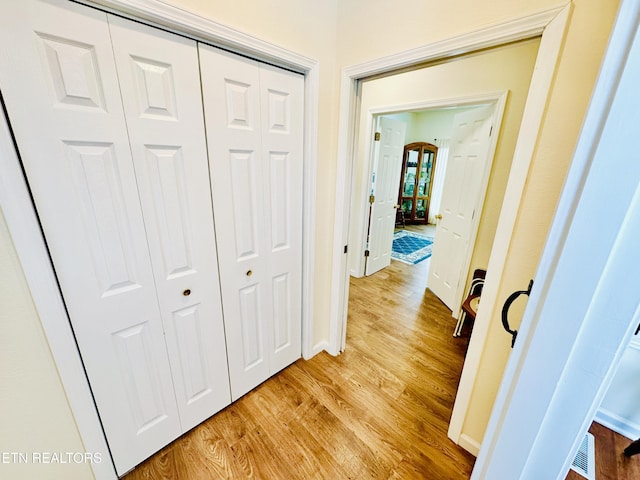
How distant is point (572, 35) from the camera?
2.63ft

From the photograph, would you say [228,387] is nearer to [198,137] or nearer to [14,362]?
[14,362]

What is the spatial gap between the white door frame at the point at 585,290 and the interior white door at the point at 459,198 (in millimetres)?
2074

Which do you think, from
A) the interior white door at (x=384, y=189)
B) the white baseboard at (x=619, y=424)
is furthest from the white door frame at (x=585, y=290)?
the interior white door at (x=384, y=189)

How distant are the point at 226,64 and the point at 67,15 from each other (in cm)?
51

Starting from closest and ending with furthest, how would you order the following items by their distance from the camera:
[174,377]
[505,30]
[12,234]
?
[12,234], [505,30], [174,377]

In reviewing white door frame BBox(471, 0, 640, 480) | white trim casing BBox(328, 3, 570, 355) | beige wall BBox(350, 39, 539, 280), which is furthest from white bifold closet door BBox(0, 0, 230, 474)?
beige wall BBox(350, 39, 539, 280)

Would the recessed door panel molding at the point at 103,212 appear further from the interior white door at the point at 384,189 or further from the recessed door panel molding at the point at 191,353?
the interior white door at the point at 384,189

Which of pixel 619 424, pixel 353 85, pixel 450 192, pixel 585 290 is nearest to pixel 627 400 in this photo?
pixel 619 424

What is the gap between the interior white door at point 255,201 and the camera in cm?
114

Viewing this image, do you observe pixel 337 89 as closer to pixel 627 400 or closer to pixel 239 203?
pixel 239 203

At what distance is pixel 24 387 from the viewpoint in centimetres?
83

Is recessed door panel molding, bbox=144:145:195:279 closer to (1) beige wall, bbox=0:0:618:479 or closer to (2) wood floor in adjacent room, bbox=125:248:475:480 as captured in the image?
(1) beige wall, bbox=0:0:618:479

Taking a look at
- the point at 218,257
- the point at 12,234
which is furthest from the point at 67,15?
the point at 218,257

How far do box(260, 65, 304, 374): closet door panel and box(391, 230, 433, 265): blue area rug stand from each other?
2.82 m
